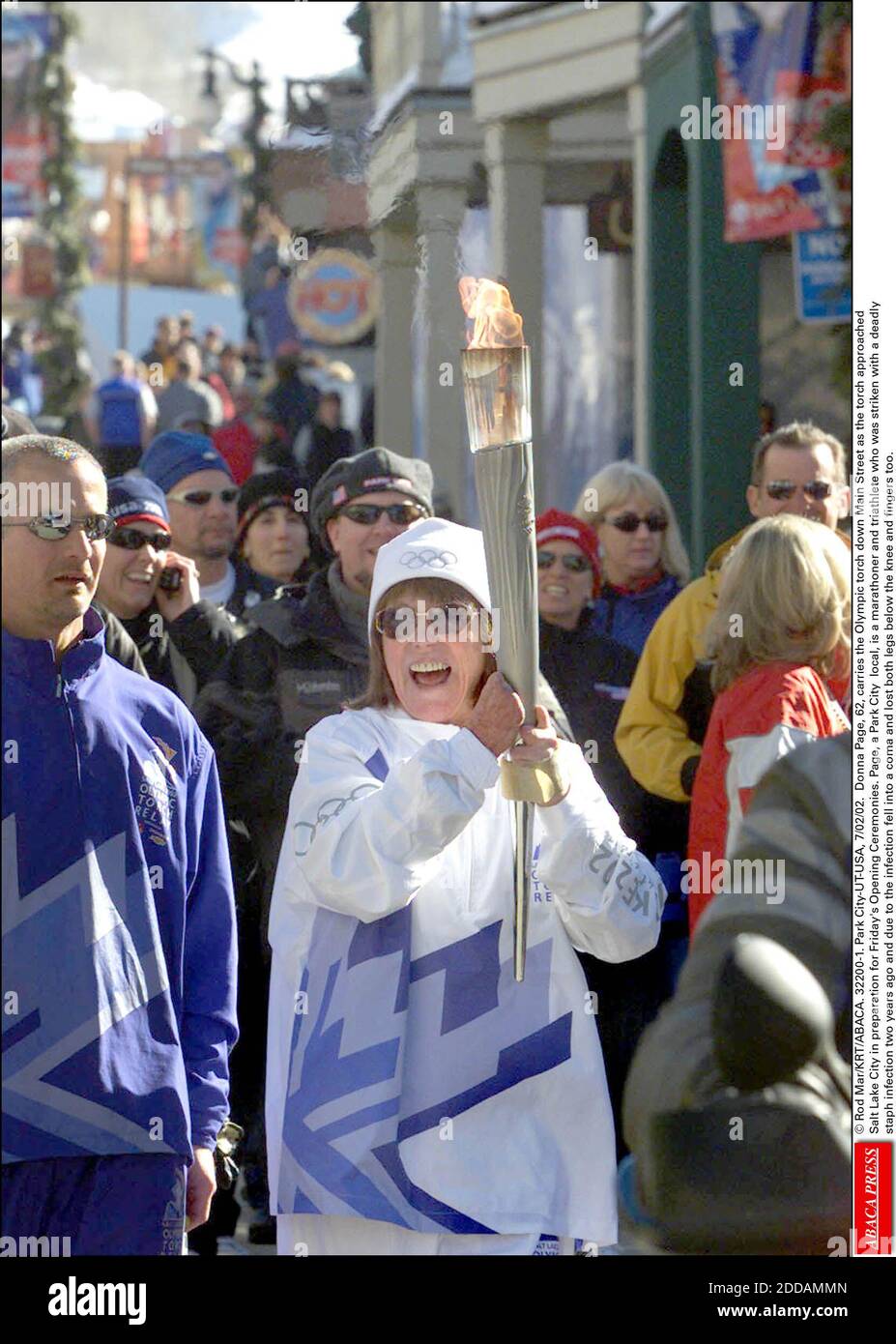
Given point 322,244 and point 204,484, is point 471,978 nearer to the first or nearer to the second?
point 322,244

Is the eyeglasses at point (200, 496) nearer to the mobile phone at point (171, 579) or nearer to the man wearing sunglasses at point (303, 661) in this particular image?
the mobile phone at point (171, 579)

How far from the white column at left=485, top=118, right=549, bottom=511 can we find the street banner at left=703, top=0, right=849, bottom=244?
0.66m

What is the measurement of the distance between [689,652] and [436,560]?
133 centimetres

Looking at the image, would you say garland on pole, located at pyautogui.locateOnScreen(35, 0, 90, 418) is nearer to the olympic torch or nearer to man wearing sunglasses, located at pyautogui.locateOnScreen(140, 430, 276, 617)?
man wearing sunglasses, located at pyautogui.locateOnScreen(140, 430, 276, 617)

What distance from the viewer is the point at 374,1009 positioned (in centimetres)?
377

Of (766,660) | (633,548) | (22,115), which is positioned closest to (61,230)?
(22,115)

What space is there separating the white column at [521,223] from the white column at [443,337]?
0.19 meters

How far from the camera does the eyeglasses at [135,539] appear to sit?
5258 millimetres

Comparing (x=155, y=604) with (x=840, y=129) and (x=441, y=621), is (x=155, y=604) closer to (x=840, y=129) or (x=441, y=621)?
(x=441, y=621)

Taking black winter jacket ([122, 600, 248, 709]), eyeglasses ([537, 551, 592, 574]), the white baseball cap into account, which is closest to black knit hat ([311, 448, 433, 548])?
black winter jacket ([122, 600, 248, 709])

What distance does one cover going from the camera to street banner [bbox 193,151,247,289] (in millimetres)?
7826

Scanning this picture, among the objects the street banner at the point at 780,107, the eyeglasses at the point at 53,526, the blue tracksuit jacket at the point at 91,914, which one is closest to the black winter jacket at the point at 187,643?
the blue tracksuit jacket at the point at 91,914
